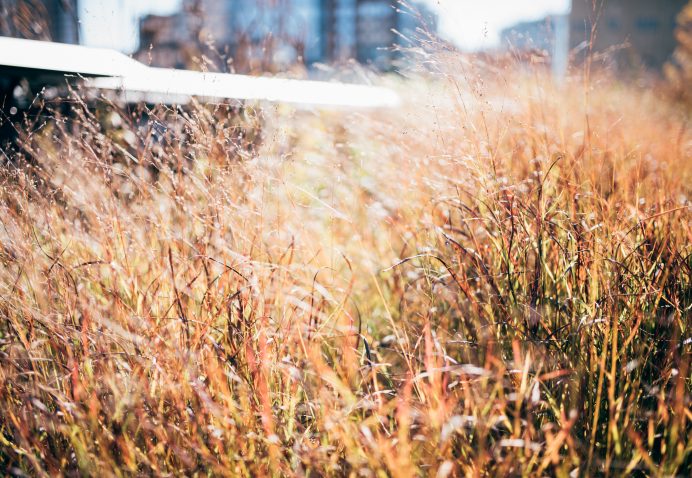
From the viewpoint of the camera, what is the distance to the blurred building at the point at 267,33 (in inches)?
104

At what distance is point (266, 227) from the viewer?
1.43 meters

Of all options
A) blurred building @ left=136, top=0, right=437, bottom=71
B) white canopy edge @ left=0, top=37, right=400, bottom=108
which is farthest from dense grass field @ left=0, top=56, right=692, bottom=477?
blurred building @ left=136, top=0, right=437, bottom=71

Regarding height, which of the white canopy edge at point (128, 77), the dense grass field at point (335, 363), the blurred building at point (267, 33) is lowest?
the dense grass field at point (335, 363)

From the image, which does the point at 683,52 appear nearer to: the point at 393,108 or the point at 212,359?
the point at 393,108

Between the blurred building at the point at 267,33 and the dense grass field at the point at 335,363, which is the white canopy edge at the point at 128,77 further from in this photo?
the dense grass field at the point at 335,363

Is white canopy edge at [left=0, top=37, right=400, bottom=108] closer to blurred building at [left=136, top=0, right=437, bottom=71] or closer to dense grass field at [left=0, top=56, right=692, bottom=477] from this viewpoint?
blurred building at [left=136, top=0, right=437, bottom=71]

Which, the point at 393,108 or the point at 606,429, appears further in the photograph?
the point at 393,108

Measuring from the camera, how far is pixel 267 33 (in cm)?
228

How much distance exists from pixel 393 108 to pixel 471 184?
1.89 meters

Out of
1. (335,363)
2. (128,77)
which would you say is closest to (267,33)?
(128,77)

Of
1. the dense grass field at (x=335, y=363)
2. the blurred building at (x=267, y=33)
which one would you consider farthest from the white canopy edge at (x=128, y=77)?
the dense grass field at (x=335, y=363)

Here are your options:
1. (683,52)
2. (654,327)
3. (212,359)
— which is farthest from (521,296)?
(683,52)

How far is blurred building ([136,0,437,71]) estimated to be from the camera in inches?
104

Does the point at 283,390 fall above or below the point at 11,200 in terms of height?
below
